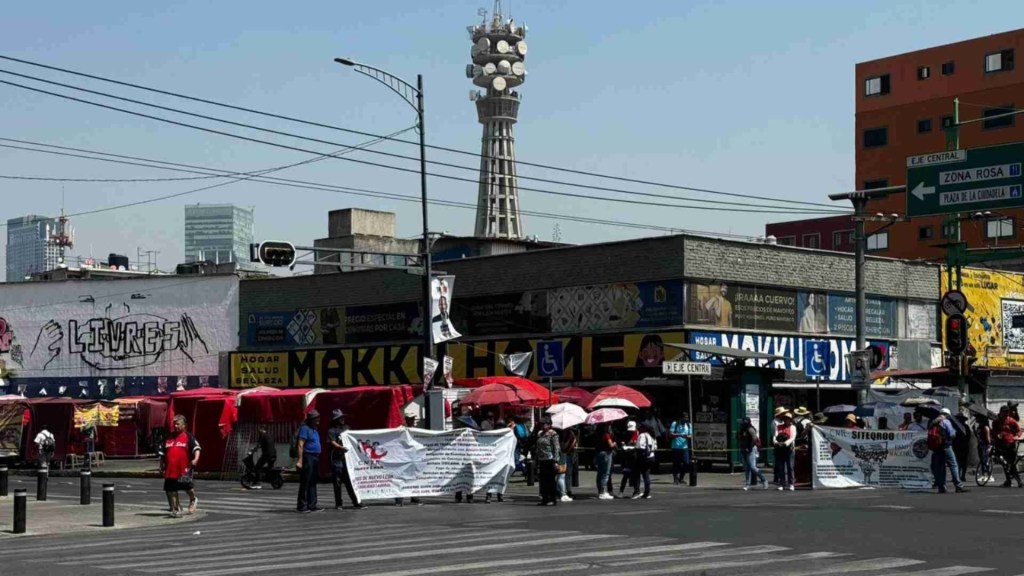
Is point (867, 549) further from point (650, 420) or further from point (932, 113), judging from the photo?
point (932, 113)

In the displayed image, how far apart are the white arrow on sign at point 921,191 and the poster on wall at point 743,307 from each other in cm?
838

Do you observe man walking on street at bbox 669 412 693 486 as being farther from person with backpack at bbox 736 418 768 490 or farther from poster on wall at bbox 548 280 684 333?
poster on wall at bbox 548 280 684 333

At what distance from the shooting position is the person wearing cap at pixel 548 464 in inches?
1043

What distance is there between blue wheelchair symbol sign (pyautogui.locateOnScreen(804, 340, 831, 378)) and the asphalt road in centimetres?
2004

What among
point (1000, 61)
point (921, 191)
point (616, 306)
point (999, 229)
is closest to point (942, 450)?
point (921, 191)

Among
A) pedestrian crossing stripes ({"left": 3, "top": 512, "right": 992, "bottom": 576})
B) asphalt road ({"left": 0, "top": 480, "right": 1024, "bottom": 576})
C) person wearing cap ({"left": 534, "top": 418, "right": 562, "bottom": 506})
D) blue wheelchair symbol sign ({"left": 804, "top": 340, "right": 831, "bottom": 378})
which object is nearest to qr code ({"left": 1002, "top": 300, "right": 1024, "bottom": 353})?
blue wheelchair symbol sign ({"left": 804, "top": 340, "right": 831, "bottom": 378})

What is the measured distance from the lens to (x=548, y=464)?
87.0 feet

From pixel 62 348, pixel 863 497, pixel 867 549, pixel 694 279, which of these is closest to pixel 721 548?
pixel 867 549

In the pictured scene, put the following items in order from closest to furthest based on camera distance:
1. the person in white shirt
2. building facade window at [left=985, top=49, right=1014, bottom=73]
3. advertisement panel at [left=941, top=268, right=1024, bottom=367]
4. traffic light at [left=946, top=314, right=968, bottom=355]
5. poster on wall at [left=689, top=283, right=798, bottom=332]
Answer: the person in white shirt → traffic light at [left=946, top=314, right=968, bottom=355] → poster on wall at [left=689, top=283, right=798, bottom=332] → advertisement panel at [left=941, top=268, right=1024, bottom=367] → building facade window at [left=985, top=49, right=1014, bottom=73]

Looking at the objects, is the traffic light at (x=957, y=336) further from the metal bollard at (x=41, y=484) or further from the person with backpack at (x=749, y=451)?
the metal bollard at (x=41, y=484)

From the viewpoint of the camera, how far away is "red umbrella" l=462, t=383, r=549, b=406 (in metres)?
36.8

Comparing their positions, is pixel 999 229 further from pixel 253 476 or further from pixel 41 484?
pixel 41 484

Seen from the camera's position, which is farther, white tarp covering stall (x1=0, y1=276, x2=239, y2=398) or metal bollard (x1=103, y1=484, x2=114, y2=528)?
white tarp covering stall (x1=0, y1=276, x2=239, y2=398)

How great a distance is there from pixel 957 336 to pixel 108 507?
21.8 m
